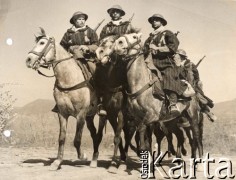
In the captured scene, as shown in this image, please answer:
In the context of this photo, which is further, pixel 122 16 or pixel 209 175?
pixel 122 16

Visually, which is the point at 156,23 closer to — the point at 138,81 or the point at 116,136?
the point at 138,81

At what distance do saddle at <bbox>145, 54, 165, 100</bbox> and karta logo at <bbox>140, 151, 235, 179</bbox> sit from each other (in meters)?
0.72

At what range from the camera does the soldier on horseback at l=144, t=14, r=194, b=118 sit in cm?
521

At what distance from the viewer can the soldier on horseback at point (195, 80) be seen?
222 inches

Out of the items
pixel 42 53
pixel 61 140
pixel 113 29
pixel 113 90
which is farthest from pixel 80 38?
pixel 61 140

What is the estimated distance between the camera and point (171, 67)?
531cm

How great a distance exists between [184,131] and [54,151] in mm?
1768

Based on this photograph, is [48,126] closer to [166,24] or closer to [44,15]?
[44,15]

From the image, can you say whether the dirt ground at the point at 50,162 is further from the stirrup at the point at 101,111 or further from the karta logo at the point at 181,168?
the stirrup at the point at 101,111

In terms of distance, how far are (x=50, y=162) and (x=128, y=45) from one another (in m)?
1.82

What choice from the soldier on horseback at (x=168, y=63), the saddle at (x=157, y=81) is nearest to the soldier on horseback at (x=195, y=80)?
the soldier on horseback at (x=168, y=63)

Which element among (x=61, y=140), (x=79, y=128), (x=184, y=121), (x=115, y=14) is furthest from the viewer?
(x=115, y=14)


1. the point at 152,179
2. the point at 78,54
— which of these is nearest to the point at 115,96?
the point at 78,54

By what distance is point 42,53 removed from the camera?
16.8ft
